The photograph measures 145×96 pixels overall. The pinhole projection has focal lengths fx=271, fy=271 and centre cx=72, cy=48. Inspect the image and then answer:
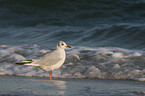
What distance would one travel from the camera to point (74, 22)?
12.4m

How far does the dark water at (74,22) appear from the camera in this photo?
948 cm

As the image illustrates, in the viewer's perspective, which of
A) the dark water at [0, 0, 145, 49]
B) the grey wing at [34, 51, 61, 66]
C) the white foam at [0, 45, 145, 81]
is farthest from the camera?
the dark water at [0, 0, 145, 49]

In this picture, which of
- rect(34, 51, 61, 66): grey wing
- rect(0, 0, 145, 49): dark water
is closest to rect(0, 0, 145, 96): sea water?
rect(0, 0, 145, 49): dark water

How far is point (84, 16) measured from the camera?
43.0ft

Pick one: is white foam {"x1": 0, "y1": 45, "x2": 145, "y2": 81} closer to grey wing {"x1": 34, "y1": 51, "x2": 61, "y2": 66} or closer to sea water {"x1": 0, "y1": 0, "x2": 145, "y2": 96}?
sea water {"x1": 0, "y1": 0, "x2": 145, "y2": 96}

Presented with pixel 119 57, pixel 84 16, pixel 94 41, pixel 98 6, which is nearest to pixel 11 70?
pixel 119 57

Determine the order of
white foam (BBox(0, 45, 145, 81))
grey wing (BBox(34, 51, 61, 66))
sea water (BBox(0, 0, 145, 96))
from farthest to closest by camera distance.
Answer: sea water (BBox(0, 0, 145, 96))
white foam (BBox(0, 45, 145, 81))
grey wing (BBox(34, 51, 61, 66))

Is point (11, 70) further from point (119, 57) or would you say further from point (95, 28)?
point (95, 28)

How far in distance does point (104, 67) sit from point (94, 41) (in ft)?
10.9

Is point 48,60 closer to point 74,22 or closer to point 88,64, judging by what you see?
point 88,64

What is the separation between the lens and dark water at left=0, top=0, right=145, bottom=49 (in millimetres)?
9477

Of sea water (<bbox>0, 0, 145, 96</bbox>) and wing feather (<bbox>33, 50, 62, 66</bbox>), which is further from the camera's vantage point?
sea water (<bbox>0, 0, 145, 96</bbox>)

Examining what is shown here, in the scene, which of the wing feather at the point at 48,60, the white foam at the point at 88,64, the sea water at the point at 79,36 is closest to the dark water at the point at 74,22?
the sea water at the point at 79,36

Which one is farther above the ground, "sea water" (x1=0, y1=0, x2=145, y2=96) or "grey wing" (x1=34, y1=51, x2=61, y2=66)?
"sea water" (x1=0, y1=0, x2=145, y2=96)
